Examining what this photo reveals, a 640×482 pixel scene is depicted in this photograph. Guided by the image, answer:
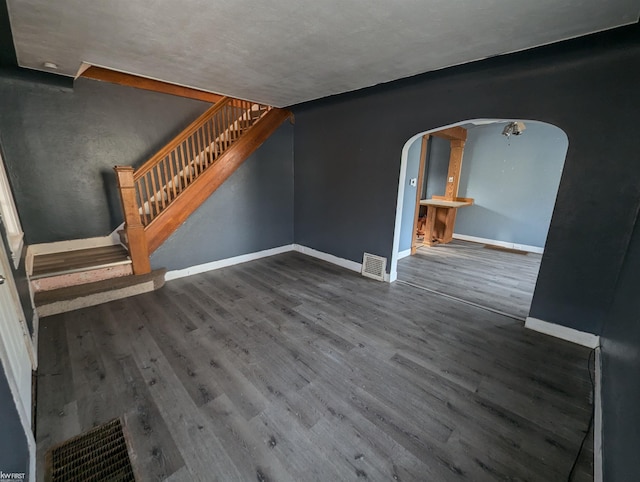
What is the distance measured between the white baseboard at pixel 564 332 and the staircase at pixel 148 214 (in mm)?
4195

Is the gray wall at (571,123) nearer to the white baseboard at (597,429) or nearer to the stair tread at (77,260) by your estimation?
the white baseboard at (597,429)

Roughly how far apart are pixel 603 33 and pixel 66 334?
5017mm

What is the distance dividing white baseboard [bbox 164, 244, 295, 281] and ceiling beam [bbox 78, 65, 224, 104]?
8.48 feet

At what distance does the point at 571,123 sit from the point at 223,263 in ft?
14.4

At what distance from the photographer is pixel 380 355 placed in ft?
7.22

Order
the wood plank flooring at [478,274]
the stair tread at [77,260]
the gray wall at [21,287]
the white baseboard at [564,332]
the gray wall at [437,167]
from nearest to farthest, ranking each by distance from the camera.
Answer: the gray wall at [21,287] < the white baseboard at [564,332] < the stair tread at [77,260] < the wood plank flooring at [478,274] < the gray wall at [437,167]

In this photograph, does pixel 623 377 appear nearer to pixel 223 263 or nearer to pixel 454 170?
pixel 223 263

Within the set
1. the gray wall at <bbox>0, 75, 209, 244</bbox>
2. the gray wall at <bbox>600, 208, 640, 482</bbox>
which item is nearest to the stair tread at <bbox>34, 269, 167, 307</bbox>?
the gray wall at <bbox>0, 75, 209, 244</bbox>

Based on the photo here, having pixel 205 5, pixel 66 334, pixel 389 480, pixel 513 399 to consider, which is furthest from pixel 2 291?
pixel 513 399

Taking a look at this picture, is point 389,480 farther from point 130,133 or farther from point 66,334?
point 130,133

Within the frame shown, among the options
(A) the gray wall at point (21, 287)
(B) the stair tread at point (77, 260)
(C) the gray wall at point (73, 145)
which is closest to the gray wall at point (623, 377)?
(A) the gray wall at point (21, 287)

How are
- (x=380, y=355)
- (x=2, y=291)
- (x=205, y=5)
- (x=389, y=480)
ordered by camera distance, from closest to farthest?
(x=389, y=480) < (x=2, y=291) < (x=205, y=5) < (x=380, y=355)

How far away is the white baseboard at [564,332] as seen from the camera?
92.3 inches

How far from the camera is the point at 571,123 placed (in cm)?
222
